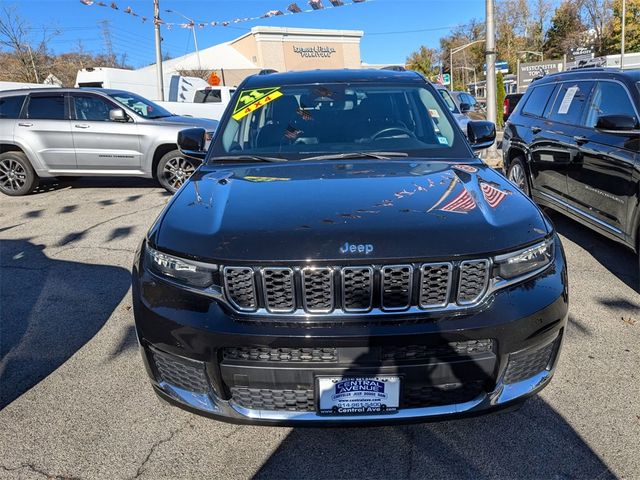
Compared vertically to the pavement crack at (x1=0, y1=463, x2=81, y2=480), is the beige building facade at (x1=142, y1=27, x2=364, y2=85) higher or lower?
higher

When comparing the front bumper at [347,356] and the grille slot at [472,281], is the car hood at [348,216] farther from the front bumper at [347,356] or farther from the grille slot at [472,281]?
the front bumper at [347,356]

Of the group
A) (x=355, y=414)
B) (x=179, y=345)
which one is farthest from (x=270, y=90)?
(x=355, y=414)

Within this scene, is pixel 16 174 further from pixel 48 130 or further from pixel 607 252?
pixel 607 252

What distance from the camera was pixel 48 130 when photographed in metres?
8.87

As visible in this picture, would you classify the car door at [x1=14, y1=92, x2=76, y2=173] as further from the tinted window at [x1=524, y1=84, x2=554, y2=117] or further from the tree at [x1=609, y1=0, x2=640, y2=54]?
the tree at [x1=609, y1=0, x2=640, y2=54]

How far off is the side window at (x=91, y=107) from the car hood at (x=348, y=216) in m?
6.92

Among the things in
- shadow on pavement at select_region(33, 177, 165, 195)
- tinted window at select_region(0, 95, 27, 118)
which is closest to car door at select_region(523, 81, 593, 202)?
shadow on pavement at select_region(33, 177, 165, 195)

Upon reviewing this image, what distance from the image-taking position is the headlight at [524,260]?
83.4 inches

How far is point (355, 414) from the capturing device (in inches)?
82.4

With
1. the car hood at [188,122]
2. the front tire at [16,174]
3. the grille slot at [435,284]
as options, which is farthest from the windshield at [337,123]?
the front tire at [16,174]

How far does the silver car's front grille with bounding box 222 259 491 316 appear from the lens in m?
2.02

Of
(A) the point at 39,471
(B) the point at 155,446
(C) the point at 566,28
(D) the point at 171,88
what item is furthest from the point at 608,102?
(C) the point at 566,28

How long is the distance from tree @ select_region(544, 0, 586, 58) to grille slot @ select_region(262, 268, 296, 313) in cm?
7083

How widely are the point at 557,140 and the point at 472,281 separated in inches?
164
